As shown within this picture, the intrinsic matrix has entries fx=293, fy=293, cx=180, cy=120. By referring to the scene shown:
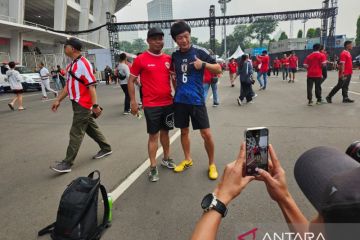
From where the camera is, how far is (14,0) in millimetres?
26984

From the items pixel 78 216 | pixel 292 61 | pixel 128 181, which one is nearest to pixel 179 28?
pixel 128 181

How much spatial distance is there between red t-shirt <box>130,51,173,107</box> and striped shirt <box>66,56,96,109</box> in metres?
0.92

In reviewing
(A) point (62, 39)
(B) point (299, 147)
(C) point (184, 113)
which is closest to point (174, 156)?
(C) point (184, 113)

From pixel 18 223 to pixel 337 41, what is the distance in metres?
46.9

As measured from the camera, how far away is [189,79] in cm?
372

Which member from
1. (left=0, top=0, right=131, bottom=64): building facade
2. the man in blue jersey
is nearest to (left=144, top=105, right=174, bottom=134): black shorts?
the man in blue jersey

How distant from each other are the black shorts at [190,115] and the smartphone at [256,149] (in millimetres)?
2518

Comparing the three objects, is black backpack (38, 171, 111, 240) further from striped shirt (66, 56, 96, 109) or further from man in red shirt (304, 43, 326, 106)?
man in red shirt (304, 43, 326, 106)

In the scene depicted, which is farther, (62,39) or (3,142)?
(62,39)

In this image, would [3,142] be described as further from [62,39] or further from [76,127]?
[62,39]

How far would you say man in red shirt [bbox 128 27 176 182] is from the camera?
379 centimetres

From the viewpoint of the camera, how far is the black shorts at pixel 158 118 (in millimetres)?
3857

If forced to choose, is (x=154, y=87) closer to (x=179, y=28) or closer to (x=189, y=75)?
(x=189, y=75)

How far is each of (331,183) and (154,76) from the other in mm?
3139
